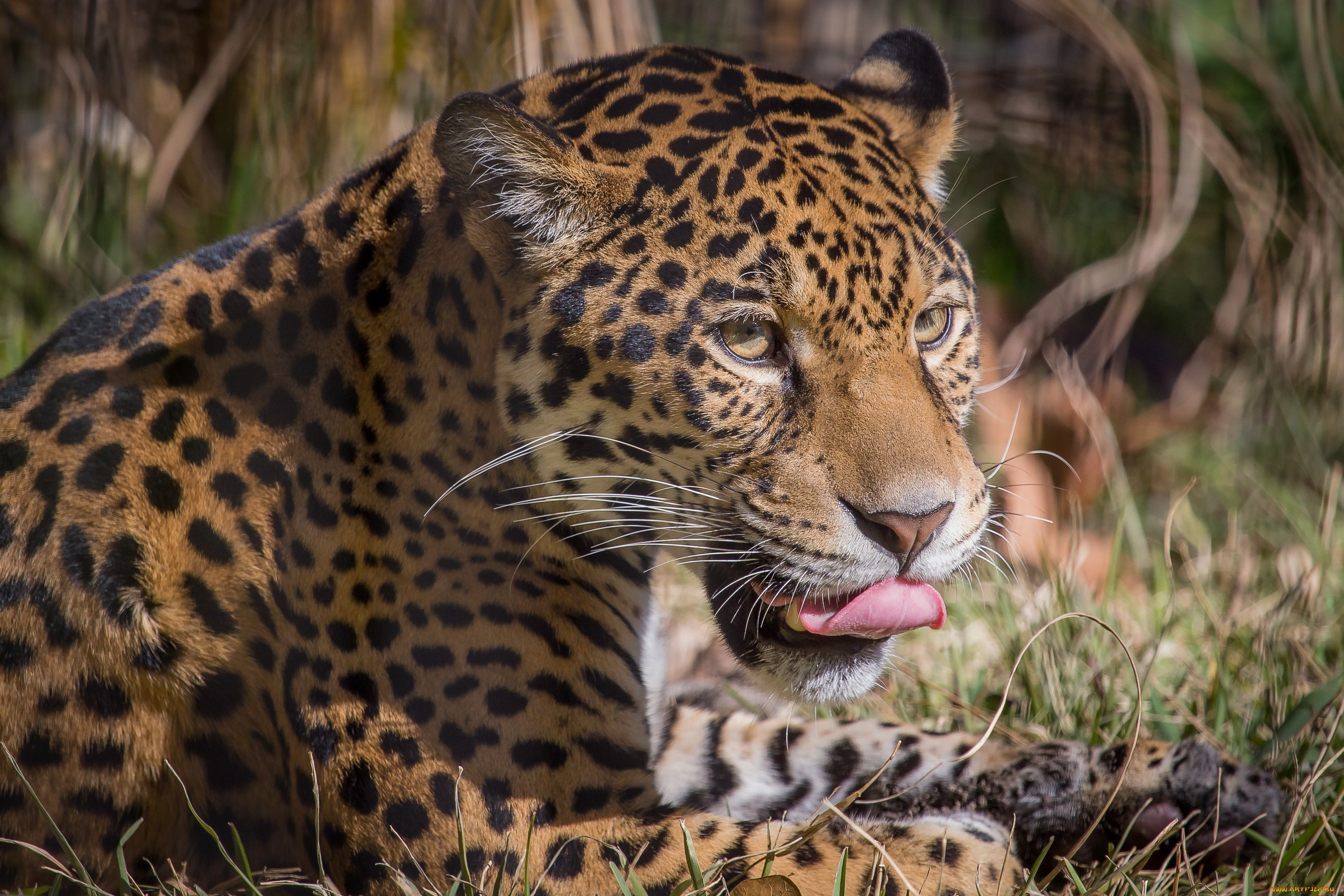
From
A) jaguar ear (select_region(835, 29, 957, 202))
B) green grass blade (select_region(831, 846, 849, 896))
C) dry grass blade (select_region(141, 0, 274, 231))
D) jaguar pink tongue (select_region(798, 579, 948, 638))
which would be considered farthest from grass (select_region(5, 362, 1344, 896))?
dry grass blade (select_region(141, 0, 274, 231))

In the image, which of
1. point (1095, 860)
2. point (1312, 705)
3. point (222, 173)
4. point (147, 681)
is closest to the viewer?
point (147, 681)

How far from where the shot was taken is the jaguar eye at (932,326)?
3268mm

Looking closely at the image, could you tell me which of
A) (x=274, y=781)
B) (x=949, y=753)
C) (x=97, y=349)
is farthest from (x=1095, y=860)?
(x=97, y=349)

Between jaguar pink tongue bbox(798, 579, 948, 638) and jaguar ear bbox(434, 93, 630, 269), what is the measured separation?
3.67 ft

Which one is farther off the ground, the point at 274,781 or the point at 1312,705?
the point at 274,781

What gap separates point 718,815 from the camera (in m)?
3.14

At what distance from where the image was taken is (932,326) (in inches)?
130

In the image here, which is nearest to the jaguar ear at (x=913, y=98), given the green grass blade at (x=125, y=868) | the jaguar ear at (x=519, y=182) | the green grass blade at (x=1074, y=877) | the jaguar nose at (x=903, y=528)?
the jaguar ear at (x=519, y=182)

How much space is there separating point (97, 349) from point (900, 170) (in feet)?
7.06

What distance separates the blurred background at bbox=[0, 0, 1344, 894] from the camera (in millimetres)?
4707

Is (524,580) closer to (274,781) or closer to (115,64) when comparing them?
(274,781)

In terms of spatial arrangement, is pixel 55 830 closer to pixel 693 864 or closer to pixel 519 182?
pixel 693 864

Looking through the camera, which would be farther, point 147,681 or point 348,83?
point 348,83

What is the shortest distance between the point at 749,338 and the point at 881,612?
0.75 metres
